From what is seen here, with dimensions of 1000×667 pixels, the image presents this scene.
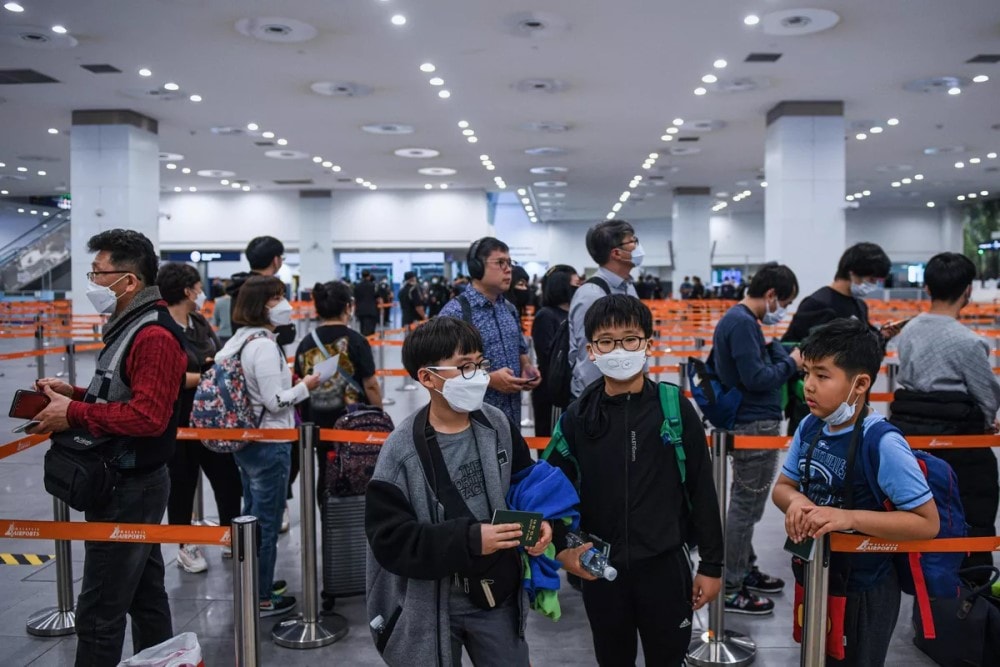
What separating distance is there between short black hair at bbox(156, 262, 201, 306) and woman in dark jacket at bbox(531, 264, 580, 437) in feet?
8.47

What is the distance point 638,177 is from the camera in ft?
105

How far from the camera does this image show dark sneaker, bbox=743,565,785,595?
16.1ft

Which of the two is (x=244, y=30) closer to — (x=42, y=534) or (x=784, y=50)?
(x=784, y=50)

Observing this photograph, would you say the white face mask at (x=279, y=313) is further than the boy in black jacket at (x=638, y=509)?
Yes

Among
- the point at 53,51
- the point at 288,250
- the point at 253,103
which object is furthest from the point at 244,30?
the point at 288,250

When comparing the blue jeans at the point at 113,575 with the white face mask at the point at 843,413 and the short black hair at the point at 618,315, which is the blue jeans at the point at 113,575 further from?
the white face mask at the point at 843,413

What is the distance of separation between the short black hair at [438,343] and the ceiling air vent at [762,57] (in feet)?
46.3

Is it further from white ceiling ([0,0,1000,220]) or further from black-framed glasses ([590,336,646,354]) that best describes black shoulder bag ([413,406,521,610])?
white ceiling ([0,0,1000,220])

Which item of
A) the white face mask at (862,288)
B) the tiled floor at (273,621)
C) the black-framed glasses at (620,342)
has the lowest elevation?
the tiled floor at (273,621)

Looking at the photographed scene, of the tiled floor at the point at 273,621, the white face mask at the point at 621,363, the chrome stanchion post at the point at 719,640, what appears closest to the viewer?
the white face mask at the point at 621,363

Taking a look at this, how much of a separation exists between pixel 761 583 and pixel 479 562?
321 cm

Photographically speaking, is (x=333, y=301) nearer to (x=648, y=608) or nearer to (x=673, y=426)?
(x=673, y=426)

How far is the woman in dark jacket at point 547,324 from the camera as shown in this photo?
6317 millimetres

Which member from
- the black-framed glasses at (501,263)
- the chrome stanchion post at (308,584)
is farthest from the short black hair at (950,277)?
the chrome stanchion post at (308,584)
